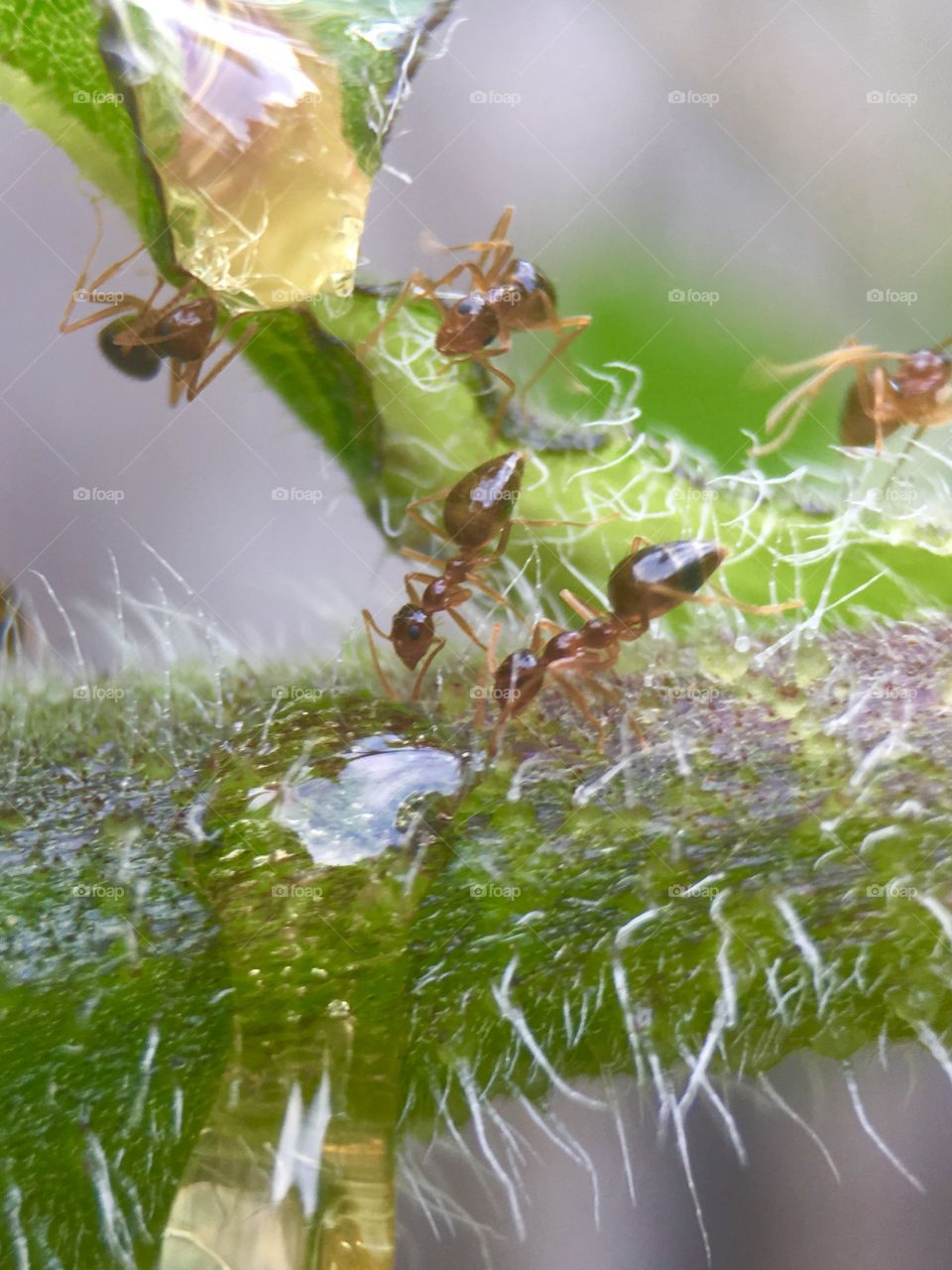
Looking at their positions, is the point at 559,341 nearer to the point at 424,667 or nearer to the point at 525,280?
the point at 525,280

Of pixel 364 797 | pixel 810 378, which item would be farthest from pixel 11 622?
pixel 810 378

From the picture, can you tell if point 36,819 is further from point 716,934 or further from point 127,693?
point 716,934

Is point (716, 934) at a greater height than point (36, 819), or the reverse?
point (36, 819)

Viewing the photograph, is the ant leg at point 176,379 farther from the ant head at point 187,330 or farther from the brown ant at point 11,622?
the brown ant at point 11,622

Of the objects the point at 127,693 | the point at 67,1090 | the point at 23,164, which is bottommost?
the point at 67,1090

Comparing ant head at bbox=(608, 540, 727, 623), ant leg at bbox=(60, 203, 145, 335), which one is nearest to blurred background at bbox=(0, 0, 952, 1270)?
ant leg at bbox=(60, 203, 145, 335)

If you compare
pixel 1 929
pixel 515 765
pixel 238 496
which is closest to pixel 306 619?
pixel 238 496
